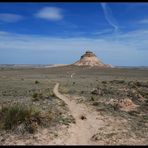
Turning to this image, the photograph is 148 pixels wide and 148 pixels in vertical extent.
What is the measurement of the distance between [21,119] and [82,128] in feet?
9.10

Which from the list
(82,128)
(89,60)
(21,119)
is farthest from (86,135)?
(89,60)

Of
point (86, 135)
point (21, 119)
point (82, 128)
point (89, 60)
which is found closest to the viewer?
point (86, 135)

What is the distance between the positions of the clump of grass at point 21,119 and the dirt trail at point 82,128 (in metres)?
1.49

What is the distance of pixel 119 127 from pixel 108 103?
724 cm

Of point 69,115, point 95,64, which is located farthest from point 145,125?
point 95,64

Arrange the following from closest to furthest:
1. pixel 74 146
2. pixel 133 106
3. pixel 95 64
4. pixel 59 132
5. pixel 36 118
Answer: pixel 74 146 → pixel 59 132 → pixel 36 118 → pixel 133 106 → pixel 95 64

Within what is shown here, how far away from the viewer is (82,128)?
47.1ft

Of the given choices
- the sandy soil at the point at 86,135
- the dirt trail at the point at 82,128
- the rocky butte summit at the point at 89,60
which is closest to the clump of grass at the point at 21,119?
the sandy soil at the point at 86,135

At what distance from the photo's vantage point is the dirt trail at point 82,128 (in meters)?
12.2

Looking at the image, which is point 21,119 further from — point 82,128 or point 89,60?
point 89,60

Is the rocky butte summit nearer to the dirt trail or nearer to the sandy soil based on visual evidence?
Answer: the dirt trail

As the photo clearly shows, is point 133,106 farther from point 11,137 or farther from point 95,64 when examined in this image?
point 95,64

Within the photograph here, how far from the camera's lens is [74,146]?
37.3 ft

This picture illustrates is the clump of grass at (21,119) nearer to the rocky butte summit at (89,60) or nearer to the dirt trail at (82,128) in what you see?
the dirt trail at (82,128)
